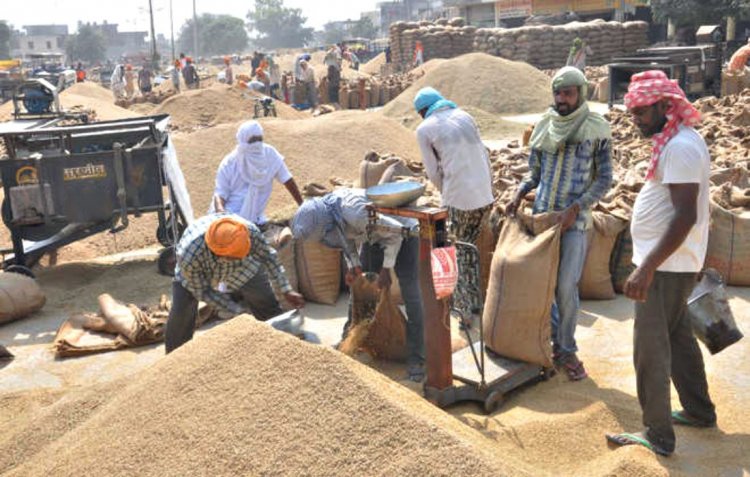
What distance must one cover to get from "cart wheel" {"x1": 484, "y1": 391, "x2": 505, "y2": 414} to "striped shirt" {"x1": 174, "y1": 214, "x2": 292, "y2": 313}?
1155 millimetres

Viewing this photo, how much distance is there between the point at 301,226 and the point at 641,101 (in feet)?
5.90

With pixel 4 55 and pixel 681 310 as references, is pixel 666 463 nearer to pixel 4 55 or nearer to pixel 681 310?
pixel 681 310

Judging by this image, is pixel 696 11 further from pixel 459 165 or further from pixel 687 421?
pixel 687 421

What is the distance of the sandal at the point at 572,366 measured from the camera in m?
4.26

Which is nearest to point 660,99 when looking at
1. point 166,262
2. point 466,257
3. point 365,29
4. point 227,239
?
point 466,257

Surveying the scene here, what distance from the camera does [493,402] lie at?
3.94 meters

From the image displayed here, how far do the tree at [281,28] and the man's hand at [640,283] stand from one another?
112m

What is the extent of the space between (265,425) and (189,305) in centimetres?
164

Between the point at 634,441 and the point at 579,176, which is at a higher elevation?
the point at 579,176

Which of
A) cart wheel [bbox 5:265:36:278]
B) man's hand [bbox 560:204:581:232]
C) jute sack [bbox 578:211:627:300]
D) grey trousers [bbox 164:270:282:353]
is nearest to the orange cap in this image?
grey trousers [bbox 164:270:282:353]

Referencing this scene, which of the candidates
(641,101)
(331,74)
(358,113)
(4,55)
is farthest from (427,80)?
(4,55)

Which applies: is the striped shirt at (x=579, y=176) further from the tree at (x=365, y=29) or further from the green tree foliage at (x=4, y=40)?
the tree at (x=365, y=29)

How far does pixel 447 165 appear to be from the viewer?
16.0 ft

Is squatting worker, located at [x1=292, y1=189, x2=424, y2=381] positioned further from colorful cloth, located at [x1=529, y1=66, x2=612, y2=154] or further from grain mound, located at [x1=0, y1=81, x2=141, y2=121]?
grain mound, located at [x1=0, y1=81, x2=141, y2=121]
